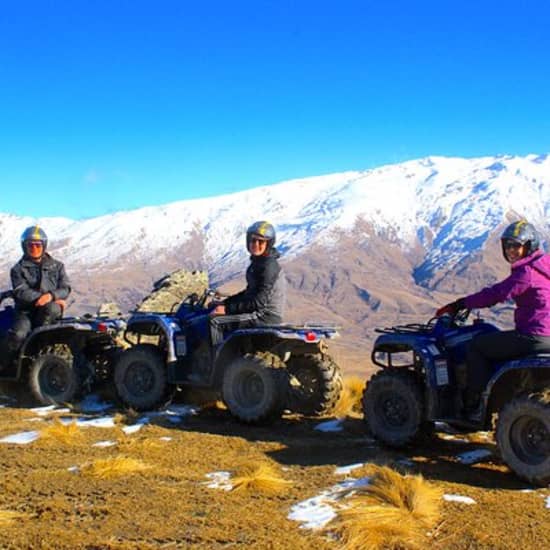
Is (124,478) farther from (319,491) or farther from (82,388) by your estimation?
(82,388)

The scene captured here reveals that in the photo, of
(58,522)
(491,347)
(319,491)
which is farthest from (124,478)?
(491,347)

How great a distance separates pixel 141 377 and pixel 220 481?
382 centimetres

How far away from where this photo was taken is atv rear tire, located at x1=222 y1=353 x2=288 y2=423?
8.15 m

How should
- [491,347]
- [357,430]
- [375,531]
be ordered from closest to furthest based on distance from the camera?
[375,531]
[491,347]
[357,430]

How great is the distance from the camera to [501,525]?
15.8ft

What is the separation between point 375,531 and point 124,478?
2339mm

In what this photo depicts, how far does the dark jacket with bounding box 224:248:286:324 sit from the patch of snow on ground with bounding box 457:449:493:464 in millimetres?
2843

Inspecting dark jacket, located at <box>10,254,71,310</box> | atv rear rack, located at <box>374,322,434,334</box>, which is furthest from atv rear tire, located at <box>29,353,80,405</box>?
atv rear rack, located at <box>374,322,434,334</box>

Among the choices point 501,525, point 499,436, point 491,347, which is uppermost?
point 491,347

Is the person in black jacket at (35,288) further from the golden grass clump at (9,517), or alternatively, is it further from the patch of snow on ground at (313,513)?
the patch of snow on ground at (313,513)

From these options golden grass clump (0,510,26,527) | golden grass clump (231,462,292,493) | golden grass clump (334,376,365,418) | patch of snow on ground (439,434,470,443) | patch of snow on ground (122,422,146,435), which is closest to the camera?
golden grass clump (0,510,26,527)

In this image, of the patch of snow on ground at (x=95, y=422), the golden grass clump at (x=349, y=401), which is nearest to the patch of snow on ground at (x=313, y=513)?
the patch of snow on ground at (x=95, y=422)

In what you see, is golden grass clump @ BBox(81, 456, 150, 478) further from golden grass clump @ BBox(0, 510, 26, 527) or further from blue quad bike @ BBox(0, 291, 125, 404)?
blue quad bike @ BBox(0, 291, 125, 404)

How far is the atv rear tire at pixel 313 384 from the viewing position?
354 inches
